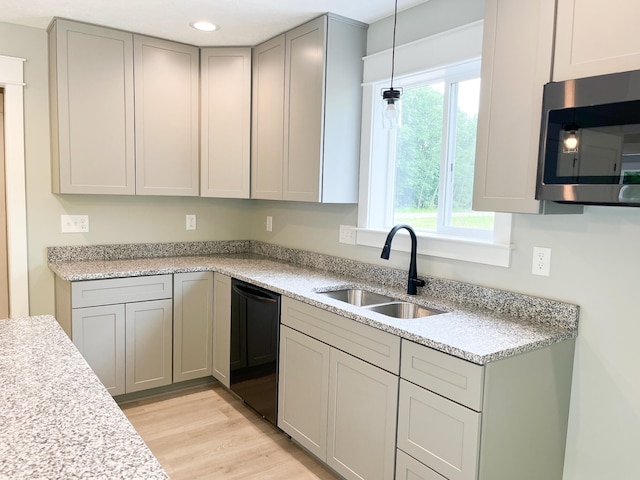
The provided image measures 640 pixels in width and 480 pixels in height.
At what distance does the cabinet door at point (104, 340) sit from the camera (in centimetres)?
286

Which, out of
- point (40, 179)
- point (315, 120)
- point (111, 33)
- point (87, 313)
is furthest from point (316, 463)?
point (111, 33)

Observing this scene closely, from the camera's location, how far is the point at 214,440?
8.86 ft

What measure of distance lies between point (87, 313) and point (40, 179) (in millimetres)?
964

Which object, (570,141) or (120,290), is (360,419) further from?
(120,290)

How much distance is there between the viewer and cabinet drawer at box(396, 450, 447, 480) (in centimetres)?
177

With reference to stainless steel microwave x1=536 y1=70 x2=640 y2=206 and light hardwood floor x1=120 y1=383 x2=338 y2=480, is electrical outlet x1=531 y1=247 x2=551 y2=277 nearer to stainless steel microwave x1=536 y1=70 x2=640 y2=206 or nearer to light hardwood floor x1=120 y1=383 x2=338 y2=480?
stainless steel microwave x1=536 y1=70 x2=640 y2=206

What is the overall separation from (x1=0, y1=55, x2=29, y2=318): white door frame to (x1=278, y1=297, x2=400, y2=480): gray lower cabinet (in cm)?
180

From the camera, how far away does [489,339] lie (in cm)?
175

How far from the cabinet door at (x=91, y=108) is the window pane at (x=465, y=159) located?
207 cm

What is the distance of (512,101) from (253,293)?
1.73 m

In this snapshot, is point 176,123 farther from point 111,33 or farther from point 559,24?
point 559,24

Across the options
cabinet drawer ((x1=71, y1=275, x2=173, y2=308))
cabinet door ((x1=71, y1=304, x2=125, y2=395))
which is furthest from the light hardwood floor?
cabinet drawer ((x1=71, y1=275, x2=173, y2=308))

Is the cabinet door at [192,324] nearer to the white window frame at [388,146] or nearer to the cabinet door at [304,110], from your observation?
the cabinet door at [304,110]

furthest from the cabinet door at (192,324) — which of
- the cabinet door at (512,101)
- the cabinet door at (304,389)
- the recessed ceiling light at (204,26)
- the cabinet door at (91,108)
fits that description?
the cabinet door at (512,101)
